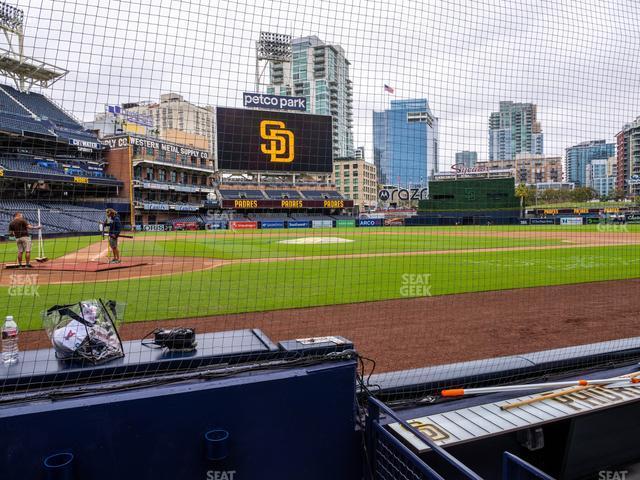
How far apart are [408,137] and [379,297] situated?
12.7 feet

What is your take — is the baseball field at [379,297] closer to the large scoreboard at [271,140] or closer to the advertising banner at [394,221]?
the large scoreboard at [271,140]

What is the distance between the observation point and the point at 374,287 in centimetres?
1060

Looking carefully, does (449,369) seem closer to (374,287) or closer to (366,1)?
(366,1)

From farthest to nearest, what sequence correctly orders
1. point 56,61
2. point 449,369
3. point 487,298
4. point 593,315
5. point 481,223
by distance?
point 481,223, point 487,298, point 593,315, point 56,61, point 449,369

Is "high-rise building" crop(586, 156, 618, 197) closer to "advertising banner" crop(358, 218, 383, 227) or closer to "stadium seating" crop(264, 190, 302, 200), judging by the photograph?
"advertising banner" crop(358, 218, 383, 227)

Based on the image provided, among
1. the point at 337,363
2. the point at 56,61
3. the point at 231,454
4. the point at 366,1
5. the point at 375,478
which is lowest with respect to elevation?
the point at 375,478

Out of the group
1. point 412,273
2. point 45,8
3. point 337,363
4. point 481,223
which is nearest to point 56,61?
point 45,8

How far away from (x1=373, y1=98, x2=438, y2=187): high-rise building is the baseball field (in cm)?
254

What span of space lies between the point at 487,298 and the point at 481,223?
36.6 m

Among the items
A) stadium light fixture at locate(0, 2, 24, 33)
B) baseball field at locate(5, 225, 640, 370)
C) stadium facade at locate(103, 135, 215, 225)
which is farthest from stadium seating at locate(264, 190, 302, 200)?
baseball field at locate(5, 225, 640, 370)

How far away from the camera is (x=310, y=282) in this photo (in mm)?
→ 11250

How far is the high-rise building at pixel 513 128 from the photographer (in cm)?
748

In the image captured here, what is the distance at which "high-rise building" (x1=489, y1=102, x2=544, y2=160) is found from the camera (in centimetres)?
748

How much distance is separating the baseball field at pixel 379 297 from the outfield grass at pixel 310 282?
0.03 metres
